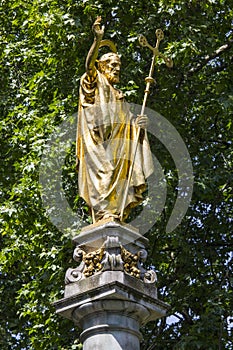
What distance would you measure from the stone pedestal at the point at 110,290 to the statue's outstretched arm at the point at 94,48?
181 cm

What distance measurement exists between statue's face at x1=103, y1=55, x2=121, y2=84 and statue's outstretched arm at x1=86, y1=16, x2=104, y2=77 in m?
0.22

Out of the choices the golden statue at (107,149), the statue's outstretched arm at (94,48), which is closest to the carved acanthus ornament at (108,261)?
the golden statue at (107,149)

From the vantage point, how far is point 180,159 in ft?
47.8

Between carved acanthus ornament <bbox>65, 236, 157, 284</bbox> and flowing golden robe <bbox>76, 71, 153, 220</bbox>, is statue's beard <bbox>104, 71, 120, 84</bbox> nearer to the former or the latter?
flowing golden robe <bbox>76, 71, 153, 220</bbox>

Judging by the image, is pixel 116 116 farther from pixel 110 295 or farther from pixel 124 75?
pixel 124 75

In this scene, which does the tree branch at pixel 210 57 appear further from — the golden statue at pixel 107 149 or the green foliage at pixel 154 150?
the golden statue at pixel 107 149

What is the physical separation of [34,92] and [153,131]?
8.04 feet

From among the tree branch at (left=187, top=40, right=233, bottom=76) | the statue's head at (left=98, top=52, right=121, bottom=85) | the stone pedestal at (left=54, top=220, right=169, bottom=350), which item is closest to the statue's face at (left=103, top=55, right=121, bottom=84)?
the statue's head at (left=98, top=52, right=121, bottom=85)

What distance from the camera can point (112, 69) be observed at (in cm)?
910

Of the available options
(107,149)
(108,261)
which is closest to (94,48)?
(107,149)

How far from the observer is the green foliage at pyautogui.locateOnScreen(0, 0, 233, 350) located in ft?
44.2

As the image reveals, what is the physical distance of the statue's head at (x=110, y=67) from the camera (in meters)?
9.07

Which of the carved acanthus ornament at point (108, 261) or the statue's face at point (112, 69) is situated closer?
the carved acanthus ornament at point (108, 261)

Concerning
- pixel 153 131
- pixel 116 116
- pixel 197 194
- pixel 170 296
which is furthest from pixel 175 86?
pixel 116 116
